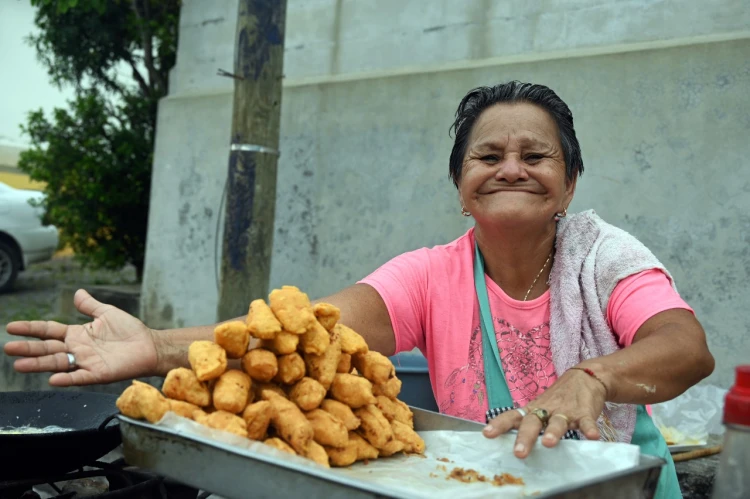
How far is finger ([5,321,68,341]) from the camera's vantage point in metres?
1.83

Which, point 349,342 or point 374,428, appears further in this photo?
point 349,342

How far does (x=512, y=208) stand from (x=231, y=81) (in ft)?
15.8

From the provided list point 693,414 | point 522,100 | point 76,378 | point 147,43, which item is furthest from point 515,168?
point 147,43

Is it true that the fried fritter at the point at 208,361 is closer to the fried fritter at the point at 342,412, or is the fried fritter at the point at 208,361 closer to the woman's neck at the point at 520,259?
the fried fritter at the point at 342,412

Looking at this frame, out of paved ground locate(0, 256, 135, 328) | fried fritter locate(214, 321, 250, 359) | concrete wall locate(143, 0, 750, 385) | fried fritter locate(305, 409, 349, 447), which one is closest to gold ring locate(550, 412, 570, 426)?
fried fritter locate(305, 409, 349, 447)

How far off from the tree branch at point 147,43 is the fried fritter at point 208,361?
725 cm

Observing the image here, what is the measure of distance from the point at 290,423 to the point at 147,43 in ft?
24.8

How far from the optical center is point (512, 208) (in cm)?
226

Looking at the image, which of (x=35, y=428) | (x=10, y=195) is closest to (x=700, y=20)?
(x=35, y=428)

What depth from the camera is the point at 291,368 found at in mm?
1620

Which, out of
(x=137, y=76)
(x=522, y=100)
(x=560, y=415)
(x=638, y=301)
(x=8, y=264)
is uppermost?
(x=137, y=76)

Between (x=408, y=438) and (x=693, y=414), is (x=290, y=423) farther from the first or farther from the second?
(x=693, y=414)

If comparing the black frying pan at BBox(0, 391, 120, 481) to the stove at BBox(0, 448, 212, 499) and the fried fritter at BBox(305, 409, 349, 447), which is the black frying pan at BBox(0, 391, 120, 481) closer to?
the stove at BBox(0, 448, 212, 499)

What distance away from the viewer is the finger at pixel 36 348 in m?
1.84
